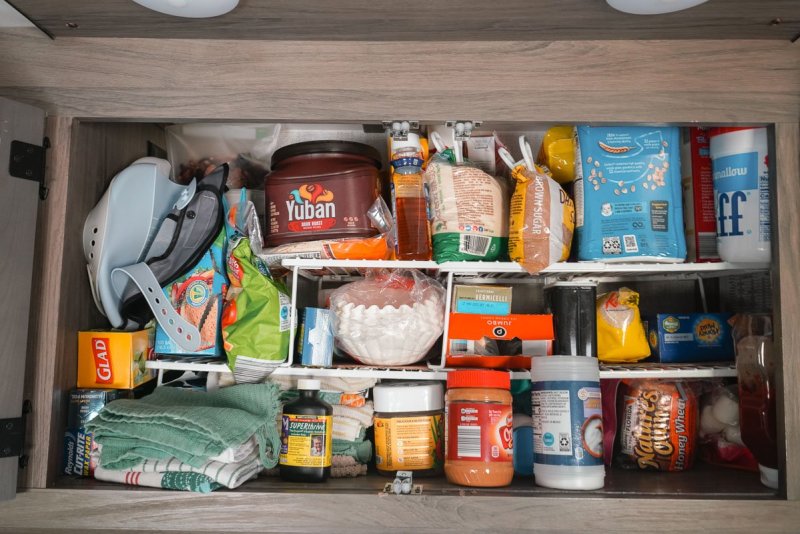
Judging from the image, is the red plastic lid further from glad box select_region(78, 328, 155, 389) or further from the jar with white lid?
glad box select_region(78, 328, 155, 389)

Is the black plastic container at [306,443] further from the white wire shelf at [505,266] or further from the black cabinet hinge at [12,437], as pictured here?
the black cabinet hinge at [12,437]

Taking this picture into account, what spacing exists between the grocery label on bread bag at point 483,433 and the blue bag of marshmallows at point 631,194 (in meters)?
0.46

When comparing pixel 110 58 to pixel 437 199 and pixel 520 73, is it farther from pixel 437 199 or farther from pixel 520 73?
pixel 520 73

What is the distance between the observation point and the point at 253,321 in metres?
1.53

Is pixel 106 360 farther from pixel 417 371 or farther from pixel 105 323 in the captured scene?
pixel 417 371

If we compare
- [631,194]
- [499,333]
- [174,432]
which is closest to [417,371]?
[499,333]

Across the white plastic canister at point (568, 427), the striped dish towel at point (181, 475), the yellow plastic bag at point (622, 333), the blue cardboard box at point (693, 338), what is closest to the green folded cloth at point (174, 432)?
the striped dish towel at point (181, 475)

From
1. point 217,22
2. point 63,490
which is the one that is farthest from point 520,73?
point 63,490

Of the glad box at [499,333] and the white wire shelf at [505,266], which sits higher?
the white wire shelf at [505,266]

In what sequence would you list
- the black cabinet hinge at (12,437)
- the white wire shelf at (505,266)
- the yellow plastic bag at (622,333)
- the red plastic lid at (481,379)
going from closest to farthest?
1. the black cabinet hinge at (12,437)
2. the red plastic lid at (481,379)
3. the white wire shelf at (505,266)
4. the yellow plastic bag at (622,333)

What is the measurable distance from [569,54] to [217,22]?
0.77m

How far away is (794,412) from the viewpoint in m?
1.33

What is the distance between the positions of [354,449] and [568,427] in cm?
53

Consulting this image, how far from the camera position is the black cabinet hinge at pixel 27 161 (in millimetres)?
1328
